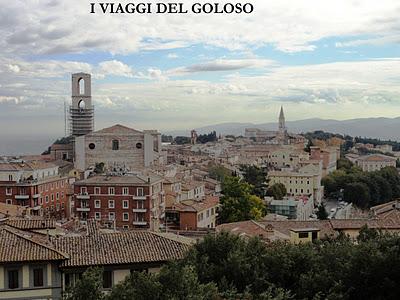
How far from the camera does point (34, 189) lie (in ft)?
127

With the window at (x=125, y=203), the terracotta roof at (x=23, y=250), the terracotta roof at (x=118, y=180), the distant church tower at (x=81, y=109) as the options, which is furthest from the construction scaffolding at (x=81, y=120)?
the terracotta roof at (x=23, y=250)

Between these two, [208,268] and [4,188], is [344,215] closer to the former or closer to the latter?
[4,188]

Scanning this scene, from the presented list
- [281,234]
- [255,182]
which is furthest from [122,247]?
[255,182]

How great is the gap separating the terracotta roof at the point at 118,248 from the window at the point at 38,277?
1.70ft

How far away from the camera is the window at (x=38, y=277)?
1421 cm

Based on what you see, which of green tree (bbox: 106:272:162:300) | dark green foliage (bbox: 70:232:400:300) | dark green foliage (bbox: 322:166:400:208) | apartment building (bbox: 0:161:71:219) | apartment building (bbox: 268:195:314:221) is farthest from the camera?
dark green foliage (bbox: 322:166:400:208)

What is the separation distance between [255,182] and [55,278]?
39.0m

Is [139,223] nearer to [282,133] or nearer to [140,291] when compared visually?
[140,291]

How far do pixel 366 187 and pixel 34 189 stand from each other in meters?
32.2

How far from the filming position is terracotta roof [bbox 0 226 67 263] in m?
14.0

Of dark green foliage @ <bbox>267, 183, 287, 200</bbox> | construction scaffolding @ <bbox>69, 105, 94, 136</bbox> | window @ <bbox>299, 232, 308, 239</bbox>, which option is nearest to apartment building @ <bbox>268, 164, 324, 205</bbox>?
dark green foliage @ <bbox>267, 183, 287, 200</bbox>

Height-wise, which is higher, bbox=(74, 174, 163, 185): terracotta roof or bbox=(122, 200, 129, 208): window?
bbox=(74, 174, 163, 185): terracotta roof

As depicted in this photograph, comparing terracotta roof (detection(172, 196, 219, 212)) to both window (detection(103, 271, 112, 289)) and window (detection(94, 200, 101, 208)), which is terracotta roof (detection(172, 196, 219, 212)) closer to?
window (detection(94, 200, 101, 208))

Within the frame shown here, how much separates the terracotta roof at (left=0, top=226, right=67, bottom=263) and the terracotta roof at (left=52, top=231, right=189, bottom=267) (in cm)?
39
